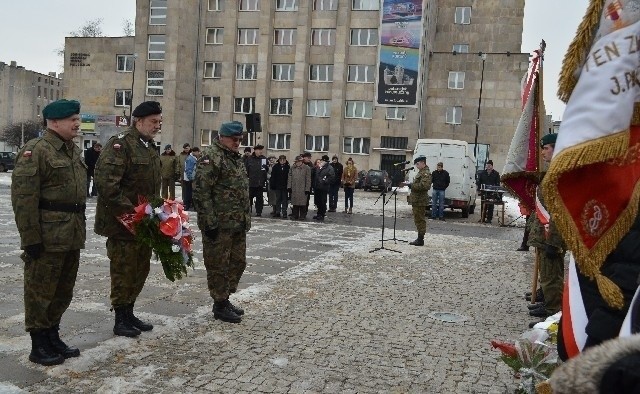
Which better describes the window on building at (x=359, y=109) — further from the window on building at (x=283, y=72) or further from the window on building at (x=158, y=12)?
the window on building at (x=158, y=12)

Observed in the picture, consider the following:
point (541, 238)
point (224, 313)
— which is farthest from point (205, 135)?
point (541, 238)

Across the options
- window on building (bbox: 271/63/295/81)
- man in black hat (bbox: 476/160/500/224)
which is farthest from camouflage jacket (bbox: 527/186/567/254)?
window on building (bbox: 271/63/295/81)

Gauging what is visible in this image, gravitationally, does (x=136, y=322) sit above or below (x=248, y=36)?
below

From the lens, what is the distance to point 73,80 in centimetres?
5441

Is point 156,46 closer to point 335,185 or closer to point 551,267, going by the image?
point 335,185

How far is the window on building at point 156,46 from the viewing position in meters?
50.2

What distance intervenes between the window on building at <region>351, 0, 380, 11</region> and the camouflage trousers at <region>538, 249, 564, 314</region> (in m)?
44.0

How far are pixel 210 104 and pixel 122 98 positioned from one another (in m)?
8.43

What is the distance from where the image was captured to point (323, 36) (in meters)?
49.2

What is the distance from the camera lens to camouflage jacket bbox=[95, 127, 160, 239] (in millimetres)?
5285

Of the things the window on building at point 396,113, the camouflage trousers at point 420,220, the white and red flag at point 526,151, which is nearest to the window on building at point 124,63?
the window on building at point 396,113

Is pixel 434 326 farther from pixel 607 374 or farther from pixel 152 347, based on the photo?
pixel 607 374

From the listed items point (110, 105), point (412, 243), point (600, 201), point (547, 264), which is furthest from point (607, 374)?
point (110, 105)

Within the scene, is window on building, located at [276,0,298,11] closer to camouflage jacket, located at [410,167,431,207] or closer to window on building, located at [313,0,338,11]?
window on building, located at [313,0,338,11]
